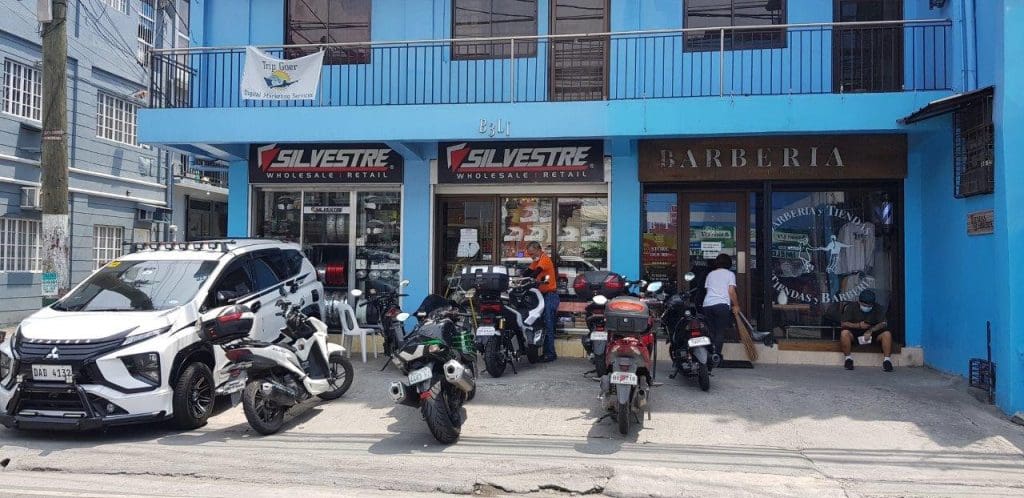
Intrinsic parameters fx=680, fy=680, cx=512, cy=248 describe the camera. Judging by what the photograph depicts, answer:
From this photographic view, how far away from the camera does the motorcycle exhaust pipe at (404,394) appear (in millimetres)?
6074

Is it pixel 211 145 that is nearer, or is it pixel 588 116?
pixel 588 116

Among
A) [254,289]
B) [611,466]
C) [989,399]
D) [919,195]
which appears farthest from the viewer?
[919,195]

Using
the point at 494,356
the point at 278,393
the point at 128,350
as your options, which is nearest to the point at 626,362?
the point at 494,356

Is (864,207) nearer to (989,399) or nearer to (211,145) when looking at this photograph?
(989,399)

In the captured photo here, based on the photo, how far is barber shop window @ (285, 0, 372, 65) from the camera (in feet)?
37.9

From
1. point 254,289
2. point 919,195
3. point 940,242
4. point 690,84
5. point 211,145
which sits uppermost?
point 690,84

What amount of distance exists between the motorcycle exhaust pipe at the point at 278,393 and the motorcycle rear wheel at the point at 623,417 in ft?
10.6

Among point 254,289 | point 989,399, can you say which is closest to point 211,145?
point 254,289

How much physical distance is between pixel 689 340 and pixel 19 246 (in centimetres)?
1607

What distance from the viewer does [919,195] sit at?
32.5 ft

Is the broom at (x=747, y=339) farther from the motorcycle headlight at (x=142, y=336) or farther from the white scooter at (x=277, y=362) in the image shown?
the motorcycle headlight at (x=142, y=336)

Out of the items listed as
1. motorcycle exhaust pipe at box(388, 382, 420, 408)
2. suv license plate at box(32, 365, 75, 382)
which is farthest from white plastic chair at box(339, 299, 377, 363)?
suv license plate at box(32, 365, 75, 382)

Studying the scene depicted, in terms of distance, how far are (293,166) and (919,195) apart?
9826mm

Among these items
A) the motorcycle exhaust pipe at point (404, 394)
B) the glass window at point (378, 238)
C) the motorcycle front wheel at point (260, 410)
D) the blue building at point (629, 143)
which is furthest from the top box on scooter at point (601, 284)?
the motorcycle front wheel at point (260, 410)
